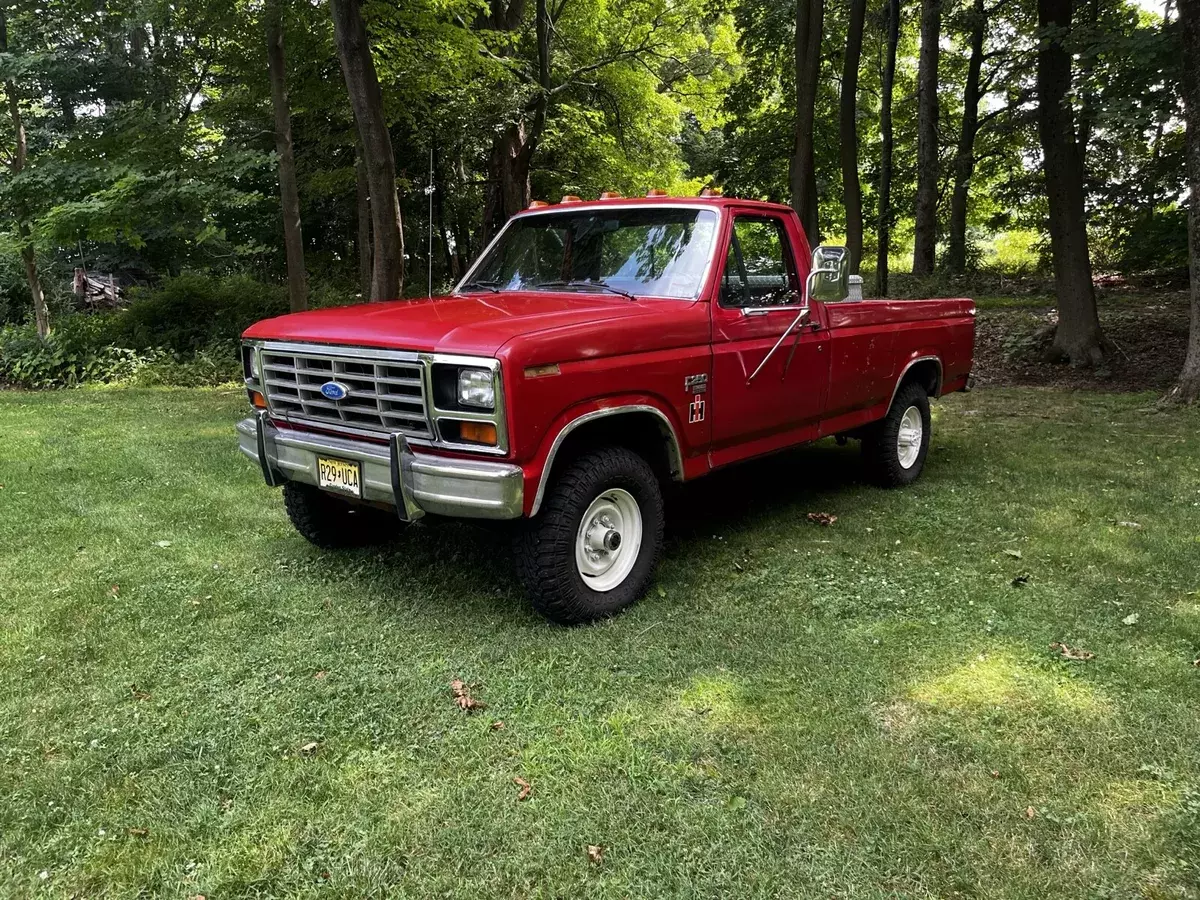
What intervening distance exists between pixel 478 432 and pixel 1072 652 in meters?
2.80

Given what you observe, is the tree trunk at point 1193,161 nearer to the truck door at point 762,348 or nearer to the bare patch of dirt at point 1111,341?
the bare patch of dirt at point 1111,341

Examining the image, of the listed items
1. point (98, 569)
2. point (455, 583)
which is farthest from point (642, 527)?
point (98, 569)

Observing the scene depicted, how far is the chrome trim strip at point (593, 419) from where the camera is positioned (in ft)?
12.0

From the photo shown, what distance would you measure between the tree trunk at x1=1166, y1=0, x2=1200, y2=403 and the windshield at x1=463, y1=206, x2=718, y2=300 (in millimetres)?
6952

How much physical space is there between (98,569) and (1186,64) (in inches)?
422

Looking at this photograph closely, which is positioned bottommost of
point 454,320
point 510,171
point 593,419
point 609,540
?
point 609,540

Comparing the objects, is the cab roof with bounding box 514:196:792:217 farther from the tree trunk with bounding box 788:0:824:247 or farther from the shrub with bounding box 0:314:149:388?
the shrub with bounding box 0:314:149:388

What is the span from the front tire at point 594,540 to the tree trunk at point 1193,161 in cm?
768

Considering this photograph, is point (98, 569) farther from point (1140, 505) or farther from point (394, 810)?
point (1140, 505)

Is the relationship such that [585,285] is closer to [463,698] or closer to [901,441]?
[463,698]

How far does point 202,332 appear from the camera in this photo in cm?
1505

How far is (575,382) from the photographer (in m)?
3.72

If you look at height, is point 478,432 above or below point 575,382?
below

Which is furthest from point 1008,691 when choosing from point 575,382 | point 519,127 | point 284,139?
point 519,127
